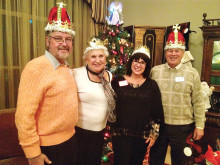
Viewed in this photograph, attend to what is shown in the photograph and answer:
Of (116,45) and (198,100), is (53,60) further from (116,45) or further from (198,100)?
(116,45)

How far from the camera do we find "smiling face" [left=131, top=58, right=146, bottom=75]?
180 cm

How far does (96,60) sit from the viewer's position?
1.74m

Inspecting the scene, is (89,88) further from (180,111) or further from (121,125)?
(180,111)

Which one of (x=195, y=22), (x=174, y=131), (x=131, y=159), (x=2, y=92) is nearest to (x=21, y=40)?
(x=2, y=92)

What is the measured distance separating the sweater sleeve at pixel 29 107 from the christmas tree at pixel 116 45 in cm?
174

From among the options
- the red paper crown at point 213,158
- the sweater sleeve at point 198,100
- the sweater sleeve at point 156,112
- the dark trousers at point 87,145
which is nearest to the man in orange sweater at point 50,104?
the dark trousers at point 87,145

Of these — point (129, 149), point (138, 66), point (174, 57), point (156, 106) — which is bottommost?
point (129, 149)

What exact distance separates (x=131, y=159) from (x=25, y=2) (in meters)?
2.71

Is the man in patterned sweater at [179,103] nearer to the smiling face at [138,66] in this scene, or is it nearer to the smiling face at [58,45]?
the smiling face at [138,66]

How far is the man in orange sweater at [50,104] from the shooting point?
1099mm

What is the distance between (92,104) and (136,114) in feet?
1.47

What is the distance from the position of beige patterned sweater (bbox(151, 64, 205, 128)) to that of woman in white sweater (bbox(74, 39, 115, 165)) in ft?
1.99

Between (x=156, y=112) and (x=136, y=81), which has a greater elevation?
(x=136, y=81)

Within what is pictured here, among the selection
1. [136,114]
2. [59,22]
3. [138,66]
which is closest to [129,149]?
[136,114]
